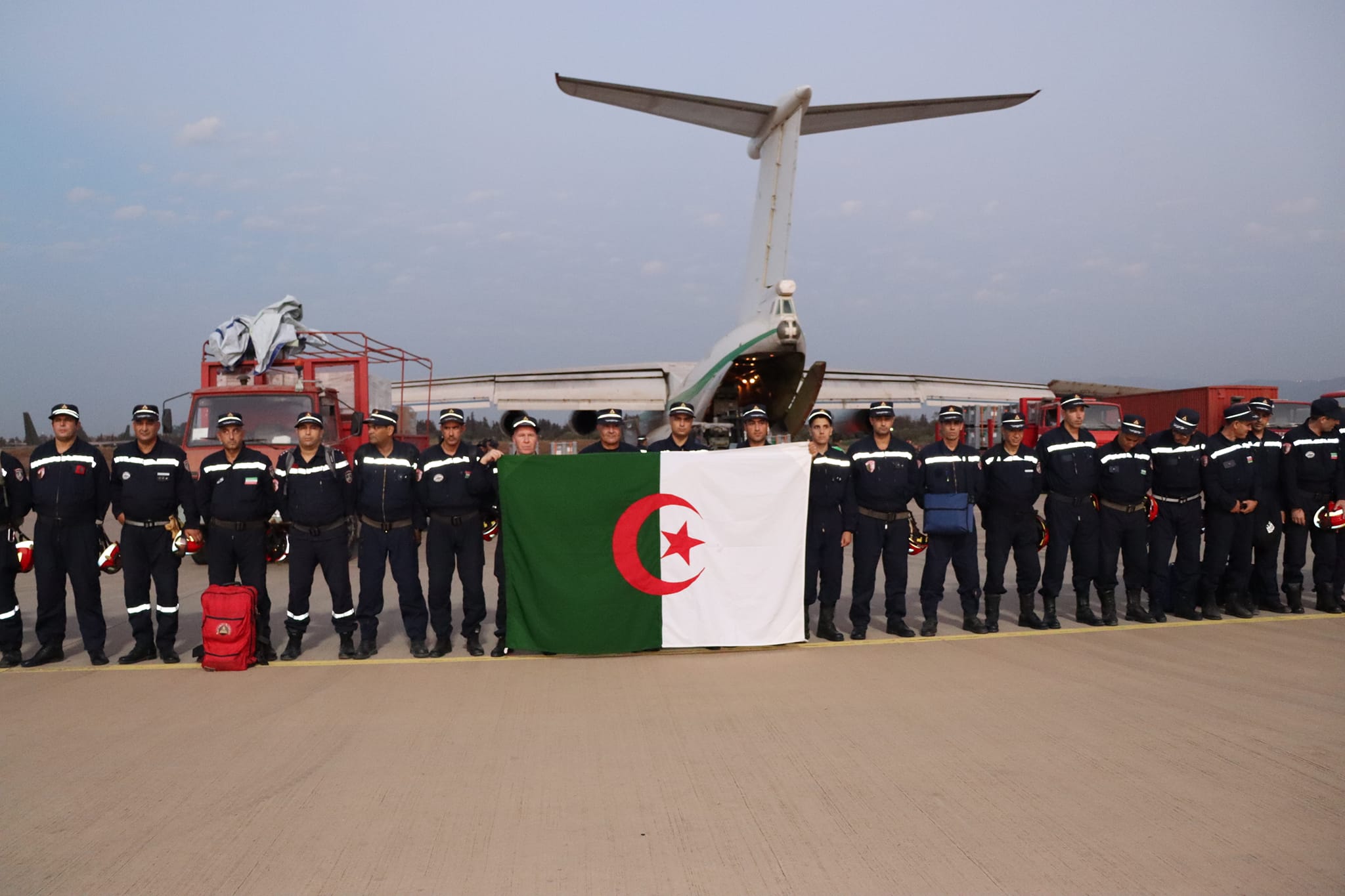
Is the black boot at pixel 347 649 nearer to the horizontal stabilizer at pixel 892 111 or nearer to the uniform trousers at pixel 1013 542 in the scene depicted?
the uniform trousers at pixel 1013 542

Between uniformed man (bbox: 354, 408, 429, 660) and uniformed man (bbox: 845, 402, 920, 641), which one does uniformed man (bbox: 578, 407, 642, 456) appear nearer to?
uniformed man (bbox: 354, 408, 429, 660)

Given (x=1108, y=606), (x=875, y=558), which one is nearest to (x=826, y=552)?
(x=875, y=558)

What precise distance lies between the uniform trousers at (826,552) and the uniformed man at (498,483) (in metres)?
2.43

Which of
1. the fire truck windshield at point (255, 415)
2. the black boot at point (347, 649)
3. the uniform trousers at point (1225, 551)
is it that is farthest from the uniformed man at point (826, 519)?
A: the fire truck windshield at point (255, 415)

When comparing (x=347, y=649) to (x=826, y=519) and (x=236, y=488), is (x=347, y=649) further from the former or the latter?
(x=826, y=519)

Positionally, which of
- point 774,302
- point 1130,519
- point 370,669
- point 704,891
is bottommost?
point 370,669

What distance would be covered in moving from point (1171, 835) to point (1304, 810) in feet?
2.29

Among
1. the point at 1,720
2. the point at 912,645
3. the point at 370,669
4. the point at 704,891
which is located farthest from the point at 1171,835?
the point at 1,720

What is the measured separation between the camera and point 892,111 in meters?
17.9

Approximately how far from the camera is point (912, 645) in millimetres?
6660

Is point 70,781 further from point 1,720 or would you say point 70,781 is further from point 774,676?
point 774,676

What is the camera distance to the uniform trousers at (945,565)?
7.10 metres

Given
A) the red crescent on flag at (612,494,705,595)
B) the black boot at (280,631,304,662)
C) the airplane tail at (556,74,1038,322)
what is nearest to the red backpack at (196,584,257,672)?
the black boot at (280,631,304,662)

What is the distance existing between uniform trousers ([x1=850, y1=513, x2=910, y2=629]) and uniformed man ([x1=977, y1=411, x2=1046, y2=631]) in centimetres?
79
